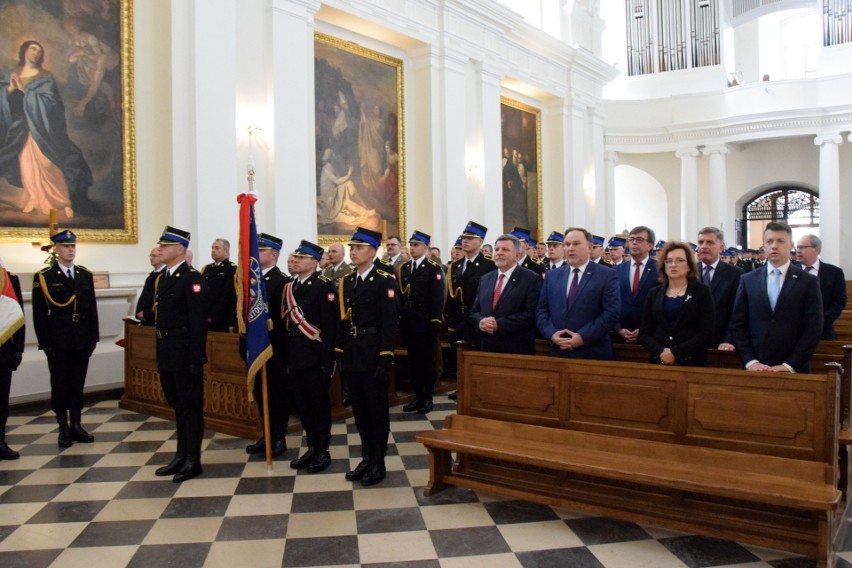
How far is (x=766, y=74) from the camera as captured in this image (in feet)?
69.9

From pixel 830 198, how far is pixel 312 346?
727 inches

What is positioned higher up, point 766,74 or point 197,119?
point 766,74

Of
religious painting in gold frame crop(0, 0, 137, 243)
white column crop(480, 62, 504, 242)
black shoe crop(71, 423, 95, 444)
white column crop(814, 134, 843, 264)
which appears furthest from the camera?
white column crop(814, 134, 843, 264)

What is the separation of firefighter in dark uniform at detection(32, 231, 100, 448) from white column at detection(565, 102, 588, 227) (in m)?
12.5

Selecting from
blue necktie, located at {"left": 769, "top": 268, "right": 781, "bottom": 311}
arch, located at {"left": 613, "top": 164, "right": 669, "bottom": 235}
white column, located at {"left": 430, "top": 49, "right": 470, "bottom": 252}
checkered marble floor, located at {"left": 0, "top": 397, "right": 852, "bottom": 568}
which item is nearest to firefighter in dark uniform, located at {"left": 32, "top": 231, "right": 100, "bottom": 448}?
checkered marble floor, located at {"left": 0, "top": 397, "right": 852, "bottom": 568}

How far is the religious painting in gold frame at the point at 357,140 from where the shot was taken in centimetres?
1050

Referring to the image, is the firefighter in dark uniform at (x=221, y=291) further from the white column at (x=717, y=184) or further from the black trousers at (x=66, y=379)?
the white column at (x=717, y=184)

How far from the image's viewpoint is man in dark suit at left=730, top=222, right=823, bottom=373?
397 centimetres

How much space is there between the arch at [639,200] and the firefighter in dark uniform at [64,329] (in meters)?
18.6

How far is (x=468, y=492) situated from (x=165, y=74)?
21.6ft

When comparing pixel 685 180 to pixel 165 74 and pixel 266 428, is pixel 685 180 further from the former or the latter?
pixel 266 428

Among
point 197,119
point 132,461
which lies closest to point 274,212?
point 197,119

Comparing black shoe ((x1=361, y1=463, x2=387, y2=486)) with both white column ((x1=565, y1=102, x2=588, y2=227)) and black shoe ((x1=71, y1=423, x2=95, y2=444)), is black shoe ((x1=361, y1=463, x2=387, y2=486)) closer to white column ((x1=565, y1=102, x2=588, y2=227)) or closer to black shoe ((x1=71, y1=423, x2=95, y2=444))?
black shoe ((x1=71, y1=423, x2=95, y2=444))

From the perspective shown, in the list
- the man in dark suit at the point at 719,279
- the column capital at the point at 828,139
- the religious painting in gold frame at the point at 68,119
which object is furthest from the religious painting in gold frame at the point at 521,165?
the man in dark suit at the point at 719,279
